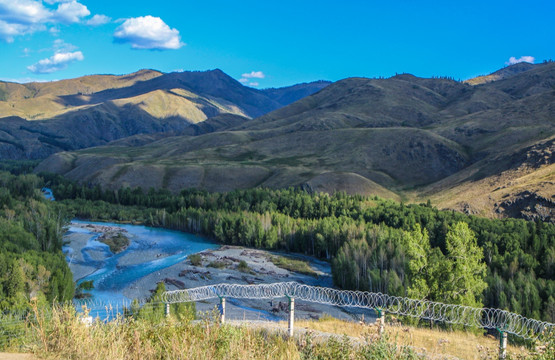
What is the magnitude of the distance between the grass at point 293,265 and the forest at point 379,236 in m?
5.70

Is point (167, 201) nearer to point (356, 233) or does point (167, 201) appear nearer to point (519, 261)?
point (356, 233)

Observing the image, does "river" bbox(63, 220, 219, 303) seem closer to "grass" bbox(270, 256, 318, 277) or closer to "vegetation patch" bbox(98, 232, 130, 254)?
"vegetation patch" bbox(98, 232, 130, 254)

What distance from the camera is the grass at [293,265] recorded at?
72.1 m

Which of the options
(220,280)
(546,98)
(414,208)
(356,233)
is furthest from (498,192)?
(546,98)

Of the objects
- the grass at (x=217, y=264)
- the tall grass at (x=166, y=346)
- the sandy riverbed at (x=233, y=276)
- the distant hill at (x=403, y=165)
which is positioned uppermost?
the distant hill at (x=403, y=165)

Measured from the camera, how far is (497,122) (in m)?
169

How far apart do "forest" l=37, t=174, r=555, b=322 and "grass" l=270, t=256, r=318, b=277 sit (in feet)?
18.7

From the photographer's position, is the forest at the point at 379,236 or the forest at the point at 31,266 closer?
the forest at the point at 379,236

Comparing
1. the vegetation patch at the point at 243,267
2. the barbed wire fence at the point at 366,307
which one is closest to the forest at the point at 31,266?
the barbed wire fence at the point at 366,307

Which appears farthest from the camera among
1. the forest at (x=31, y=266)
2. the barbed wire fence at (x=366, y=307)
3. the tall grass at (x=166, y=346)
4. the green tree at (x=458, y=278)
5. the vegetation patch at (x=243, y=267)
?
the vegetation patch at (x=243, y=267)

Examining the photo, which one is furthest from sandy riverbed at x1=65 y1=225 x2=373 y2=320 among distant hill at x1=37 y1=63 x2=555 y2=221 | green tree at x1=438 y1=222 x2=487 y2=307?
distant hill at x1=37 y1=63 x2=555 y2=221

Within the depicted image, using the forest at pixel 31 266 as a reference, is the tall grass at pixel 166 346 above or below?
above

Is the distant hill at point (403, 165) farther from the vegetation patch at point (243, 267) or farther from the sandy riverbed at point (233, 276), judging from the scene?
the vegetation patch at point (243, 267)

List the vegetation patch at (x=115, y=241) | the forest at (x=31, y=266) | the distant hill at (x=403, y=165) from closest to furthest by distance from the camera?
the forest at (x=31, y=266) < the vegetation patch at (x=115, y=241) < the distant hill at (x=403, y=165)
